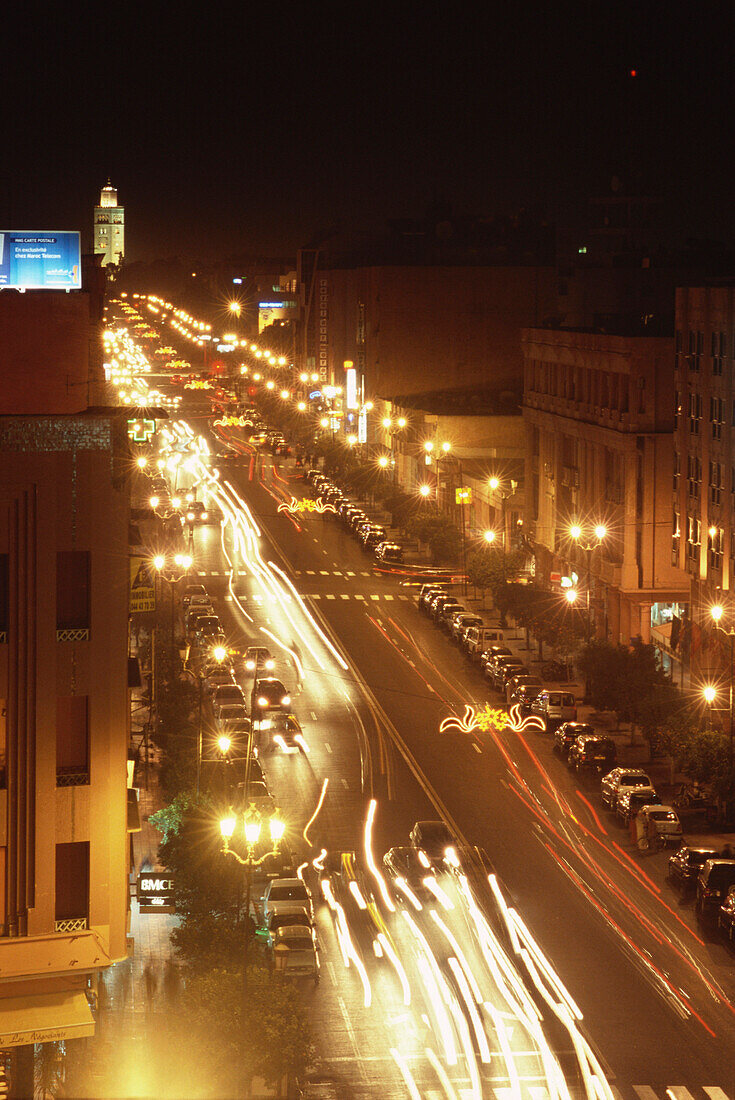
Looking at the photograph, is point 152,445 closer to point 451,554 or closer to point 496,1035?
point 451,554

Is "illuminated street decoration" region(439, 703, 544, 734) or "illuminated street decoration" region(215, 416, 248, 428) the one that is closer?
"illuminated street decoration" region(439, 703, 544, 734)

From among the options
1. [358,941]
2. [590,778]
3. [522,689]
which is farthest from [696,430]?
[358,941]

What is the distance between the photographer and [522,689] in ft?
205

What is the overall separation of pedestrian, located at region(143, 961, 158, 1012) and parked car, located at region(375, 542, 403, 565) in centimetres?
6194

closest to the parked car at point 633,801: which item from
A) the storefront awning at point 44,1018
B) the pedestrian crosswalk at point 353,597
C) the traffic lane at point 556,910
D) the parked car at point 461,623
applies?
the traffic lane at point 556,910

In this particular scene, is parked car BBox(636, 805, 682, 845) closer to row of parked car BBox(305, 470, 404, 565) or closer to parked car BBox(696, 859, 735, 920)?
parked car BBox(696, 859, 735, 920)

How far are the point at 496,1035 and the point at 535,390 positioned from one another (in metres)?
66.5

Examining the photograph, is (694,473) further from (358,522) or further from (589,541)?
(358,522)

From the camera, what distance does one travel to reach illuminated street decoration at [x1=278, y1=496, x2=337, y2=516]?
391ft

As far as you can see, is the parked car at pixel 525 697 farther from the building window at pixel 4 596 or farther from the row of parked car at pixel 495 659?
the building window at pixel 4 596

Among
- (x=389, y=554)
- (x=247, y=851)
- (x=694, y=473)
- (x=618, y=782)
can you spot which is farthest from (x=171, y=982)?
(x=389, y=554)

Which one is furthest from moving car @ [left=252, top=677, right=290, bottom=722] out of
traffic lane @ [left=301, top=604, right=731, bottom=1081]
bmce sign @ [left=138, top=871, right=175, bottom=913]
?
bmce sign @ [left=138, top=871, right=175, bottom=913]

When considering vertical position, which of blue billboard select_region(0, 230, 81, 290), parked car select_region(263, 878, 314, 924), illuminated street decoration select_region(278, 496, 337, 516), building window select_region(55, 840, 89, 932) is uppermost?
blue billboard select_region(0, 230, 81, 290)

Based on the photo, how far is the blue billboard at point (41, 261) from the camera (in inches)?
1241
